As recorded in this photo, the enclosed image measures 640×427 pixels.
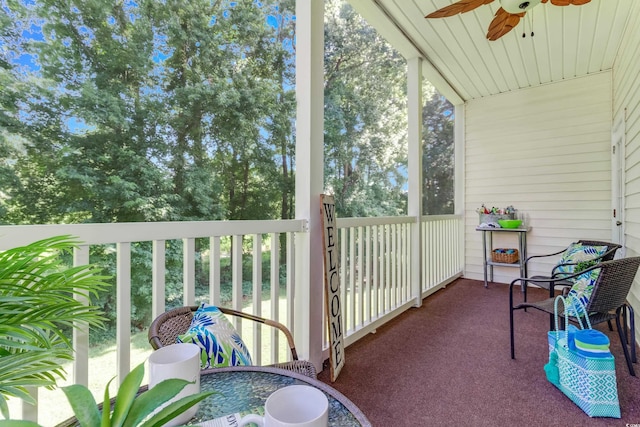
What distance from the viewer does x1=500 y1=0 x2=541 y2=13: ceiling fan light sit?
84.9 inches

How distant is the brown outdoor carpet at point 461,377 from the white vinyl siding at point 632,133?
2.76 ft

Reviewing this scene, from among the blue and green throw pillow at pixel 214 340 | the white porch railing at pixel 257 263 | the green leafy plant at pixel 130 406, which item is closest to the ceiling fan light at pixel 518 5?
the white porch railing at pixel 257 263

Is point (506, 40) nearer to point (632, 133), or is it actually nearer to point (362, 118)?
point (632, 133)

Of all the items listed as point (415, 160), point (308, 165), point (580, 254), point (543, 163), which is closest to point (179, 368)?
point (308, 165)

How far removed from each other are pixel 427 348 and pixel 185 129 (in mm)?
3107

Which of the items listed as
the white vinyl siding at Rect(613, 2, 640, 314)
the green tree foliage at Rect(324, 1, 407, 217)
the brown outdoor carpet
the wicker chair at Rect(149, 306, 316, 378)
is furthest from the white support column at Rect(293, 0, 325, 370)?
the green tree foliage at Rect(324, 1, 407, 217)

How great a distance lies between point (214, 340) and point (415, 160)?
2950 millimetres

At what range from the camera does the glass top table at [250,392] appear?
71 centimetres

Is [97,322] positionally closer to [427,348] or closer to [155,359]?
[155,359]

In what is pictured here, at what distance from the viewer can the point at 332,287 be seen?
6.92ft

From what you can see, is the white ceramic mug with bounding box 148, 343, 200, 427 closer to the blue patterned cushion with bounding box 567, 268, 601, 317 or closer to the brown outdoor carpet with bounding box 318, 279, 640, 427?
the brown outdoor carpet with bounding box 318, 279, 640, 427

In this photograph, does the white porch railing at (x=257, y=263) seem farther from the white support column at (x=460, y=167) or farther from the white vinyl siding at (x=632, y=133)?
the white vinyl siding at (x=632, y=133)

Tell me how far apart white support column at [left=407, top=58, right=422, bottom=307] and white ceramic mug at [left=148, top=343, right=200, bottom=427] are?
9.98 ft

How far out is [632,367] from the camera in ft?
6.65
